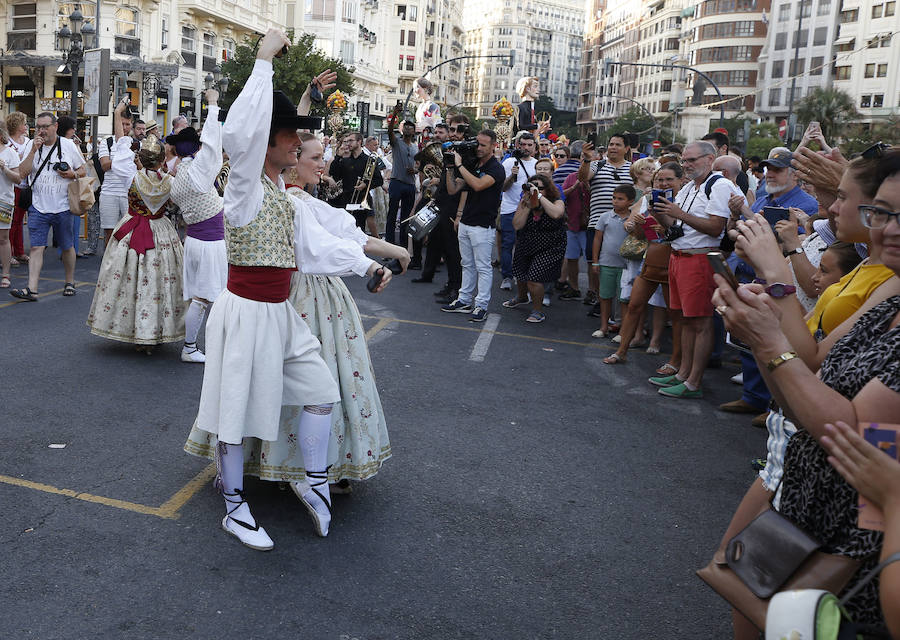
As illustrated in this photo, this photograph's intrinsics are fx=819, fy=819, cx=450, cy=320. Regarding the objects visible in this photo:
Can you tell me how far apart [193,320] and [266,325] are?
11.5 feet

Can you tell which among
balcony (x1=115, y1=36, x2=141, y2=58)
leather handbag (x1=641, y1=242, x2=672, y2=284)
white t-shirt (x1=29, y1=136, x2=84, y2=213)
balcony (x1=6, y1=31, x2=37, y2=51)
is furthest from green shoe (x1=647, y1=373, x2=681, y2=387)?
balcony (x1=6, y1=31, x2=37, y2=51)

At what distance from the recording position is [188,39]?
43.4 meters

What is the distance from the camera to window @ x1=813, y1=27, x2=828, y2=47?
80.0 meters

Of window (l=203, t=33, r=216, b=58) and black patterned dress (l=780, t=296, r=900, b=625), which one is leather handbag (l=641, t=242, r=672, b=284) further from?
window (l=203, t=33, r=216, b=58)

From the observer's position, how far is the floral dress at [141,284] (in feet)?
22.9

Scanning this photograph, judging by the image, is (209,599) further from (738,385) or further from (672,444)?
(738,385)

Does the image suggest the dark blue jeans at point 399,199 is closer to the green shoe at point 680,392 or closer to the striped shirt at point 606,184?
the striped shirt at point 606,184

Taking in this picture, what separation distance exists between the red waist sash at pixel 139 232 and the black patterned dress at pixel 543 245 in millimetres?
4297

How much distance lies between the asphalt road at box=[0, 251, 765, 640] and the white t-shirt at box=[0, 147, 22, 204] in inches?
124

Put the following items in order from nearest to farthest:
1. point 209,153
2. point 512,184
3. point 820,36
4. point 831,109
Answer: point 209,153 → point 512,184 → point 831,109 → point 820,36

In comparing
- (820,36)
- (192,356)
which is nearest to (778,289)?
(192,356)

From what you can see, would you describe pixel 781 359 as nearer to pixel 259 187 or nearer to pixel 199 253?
pixel 259 187

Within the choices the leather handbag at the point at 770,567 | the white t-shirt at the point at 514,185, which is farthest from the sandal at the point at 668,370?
the leather handbag at the point at 770,567

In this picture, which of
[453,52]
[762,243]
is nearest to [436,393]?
[762,243]
